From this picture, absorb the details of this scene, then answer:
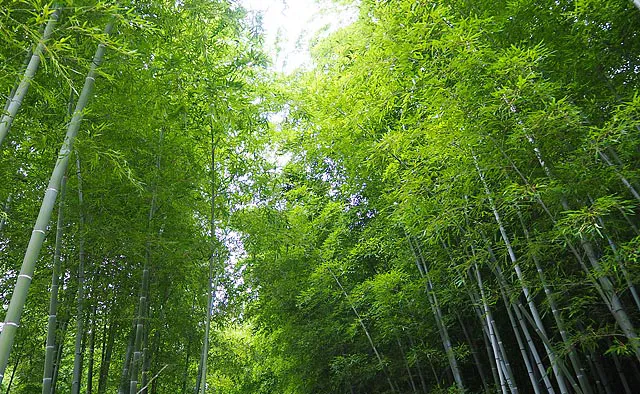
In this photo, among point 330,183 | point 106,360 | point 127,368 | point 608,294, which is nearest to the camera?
point 608,294

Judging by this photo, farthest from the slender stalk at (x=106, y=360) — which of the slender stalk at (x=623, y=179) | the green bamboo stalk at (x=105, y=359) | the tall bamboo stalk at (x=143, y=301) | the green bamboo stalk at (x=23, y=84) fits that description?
the slender stalk at (x=623, y=179)

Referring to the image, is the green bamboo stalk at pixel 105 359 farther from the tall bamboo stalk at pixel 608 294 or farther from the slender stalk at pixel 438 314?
the tall bamboo stalk at pixel 608 294

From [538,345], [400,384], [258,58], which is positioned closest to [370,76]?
[258,58]

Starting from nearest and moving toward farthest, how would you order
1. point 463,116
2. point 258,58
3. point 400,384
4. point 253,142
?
1. point 463,116
2. point 258,58
3. point 253,142
4. point 400,384

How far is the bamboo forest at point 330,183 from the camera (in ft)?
9.70

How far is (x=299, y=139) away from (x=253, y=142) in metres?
1.56

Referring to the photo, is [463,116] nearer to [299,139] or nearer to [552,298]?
[552,298]

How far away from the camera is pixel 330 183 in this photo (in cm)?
731

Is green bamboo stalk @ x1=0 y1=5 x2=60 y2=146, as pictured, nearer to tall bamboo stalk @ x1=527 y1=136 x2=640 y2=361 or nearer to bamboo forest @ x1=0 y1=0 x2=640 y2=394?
bamboo forest @ x1=0 y1=0 x2=640 y2=394

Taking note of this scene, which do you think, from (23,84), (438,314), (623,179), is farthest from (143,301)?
(623,179)

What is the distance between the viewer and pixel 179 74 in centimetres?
351

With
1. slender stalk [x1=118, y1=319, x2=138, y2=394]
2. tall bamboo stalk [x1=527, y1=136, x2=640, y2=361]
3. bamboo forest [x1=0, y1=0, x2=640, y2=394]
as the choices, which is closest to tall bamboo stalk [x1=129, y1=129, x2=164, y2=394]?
bamboo forest [x1=0, y1=0, x2=640, y2=394]

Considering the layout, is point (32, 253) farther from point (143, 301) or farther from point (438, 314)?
point (438, 314)

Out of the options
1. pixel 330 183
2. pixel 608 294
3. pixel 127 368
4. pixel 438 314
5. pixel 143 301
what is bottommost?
pixel 608 294
